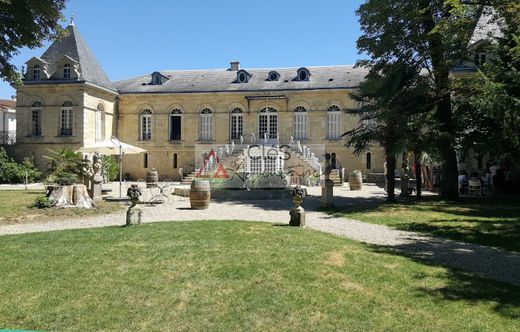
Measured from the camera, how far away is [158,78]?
115 feet

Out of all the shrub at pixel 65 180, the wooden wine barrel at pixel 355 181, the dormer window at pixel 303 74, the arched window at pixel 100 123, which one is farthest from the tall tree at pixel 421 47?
the arched window at pixel 100 123

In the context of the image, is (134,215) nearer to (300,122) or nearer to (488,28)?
(488,28)

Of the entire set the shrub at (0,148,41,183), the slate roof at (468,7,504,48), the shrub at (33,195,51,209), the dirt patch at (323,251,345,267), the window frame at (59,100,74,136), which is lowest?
the dirt patch at (323,251,345,267)

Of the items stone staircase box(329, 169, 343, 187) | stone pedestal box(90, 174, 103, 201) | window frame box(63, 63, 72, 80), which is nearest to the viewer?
stone pedestal box(90, 174, 103, 201)

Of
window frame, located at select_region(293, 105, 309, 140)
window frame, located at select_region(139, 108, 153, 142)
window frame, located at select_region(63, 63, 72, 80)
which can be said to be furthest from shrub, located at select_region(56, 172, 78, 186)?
window frame, located at select_region(293, 105, 309, 140)

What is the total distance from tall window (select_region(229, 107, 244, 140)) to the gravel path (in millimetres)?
17424

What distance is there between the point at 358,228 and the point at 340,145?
21.7m

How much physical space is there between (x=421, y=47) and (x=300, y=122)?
634 inches

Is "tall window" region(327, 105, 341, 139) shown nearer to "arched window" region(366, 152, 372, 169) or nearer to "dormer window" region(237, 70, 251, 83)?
"arched window" region(366, 152, 372, 169)

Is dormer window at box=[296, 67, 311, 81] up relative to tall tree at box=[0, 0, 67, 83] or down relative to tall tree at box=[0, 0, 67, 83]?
up

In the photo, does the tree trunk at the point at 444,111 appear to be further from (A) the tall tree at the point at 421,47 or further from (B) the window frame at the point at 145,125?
(B) the window frame at the point at 145,125

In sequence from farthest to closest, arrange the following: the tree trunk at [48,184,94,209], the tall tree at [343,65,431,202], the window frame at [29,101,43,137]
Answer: the window frame at [29,101,43,137]
the tall tree at [343,65,431,202]
the tree trunk at [48,184,94,209]

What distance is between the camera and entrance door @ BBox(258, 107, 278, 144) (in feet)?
108

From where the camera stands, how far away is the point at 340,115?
32.1 meters
